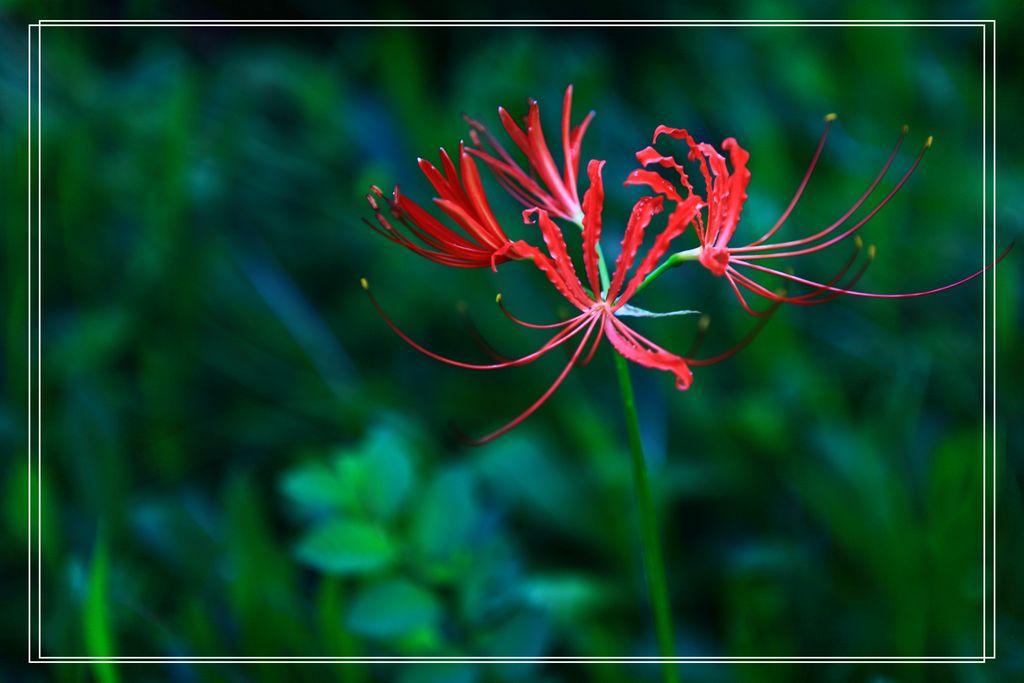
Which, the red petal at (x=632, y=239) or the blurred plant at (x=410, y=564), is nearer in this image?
the red petal at (x=632, y=239)

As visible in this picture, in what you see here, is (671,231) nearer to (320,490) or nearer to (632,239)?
(632,239)

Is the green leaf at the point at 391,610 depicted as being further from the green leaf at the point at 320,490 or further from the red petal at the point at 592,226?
the red petal at the point at 592,226

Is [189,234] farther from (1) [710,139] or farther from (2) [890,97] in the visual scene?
(2) [890,97]

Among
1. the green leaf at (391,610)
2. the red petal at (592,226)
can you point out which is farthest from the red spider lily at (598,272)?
the green leaf at (391,610)

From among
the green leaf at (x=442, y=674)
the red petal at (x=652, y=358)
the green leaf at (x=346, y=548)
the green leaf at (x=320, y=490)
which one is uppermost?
the red petal at (x=652, y=358)

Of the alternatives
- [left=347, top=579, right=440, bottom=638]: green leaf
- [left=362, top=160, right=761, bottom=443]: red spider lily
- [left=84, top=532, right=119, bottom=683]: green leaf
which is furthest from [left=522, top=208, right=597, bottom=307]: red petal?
[left=84, top=532, right=119, bottom=683]: green leaf

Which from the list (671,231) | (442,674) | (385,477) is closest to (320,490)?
(385,477)

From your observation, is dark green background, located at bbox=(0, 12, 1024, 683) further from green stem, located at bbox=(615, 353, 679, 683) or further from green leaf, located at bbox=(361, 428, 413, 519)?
green stem, located at bbox=(615, 353, 679, 683)

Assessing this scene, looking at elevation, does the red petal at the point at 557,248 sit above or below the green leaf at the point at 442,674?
above
